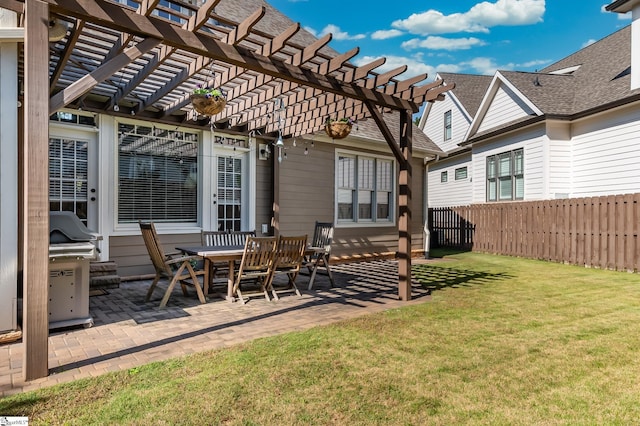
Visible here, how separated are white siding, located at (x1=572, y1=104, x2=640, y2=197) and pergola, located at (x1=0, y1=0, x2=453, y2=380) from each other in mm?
6947

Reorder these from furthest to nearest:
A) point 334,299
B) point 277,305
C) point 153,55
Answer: point 334,299 → point 277,305 → point 153,55

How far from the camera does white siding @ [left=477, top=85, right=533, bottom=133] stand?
11.9 m

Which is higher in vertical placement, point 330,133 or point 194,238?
point 330,133

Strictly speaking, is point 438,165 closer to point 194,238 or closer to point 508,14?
point 194,238

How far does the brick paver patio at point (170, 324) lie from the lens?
9.85ft

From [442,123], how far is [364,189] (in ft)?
36.1

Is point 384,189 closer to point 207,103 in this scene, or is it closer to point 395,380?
point 207,103

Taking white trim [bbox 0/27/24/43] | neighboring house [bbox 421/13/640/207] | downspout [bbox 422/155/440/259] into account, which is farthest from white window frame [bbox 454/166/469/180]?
white trim [bbox 0/27/24/43]

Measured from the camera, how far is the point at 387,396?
253 cm

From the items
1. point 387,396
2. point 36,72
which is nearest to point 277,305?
point 387,396

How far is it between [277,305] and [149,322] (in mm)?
1543

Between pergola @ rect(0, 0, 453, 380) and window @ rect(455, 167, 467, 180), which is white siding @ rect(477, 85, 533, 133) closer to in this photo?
window @ rect(455, 167, 467, 180)

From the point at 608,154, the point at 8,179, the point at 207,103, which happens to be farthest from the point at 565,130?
the point at 8,179

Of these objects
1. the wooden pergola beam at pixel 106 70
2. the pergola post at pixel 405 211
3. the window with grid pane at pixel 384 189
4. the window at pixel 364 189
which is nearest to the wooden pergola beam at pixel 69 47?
the wooden pergola beam at pixel 106 70
